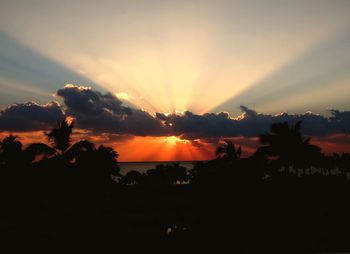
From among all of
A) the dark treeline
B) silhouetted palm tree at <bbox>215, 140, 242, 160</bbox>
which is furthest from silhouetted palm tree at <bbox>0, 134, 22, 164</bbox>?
silhouetted palm tree at <bbox>215, 140, 242, 160</bbox>

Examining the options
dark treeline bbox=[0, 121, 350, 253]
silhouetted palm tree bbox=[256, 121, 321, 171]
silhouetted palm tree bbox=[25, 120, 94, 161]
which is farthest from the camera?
silhouetted palm tree bbox=[256, 121, 321, 171]

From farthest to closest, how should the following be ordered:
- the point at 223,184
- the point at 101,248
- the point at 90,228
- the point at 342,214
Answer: the point at 223,184 < the point at 342,214 < the point at 90,228 < the point at 101,248

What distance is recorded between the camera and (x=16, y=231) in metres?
21.6

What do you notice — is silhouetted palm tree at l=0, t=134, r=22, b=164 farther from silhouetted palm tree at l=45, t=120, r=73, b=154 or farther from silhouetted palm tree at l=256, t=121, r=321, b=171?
silhouetted palm tree at l=256, t=121, r=321, b=171

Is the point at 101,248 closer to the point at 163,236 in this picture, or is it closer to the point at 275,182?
the point at 163,236

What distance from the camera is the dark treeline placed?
20.1 metres

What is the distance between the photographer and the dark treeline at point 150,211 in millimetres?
20141

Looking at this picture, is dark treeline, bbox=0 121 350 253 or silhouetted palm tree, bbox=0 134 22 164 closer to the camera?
dark treeline, bbox=0 121 350 253

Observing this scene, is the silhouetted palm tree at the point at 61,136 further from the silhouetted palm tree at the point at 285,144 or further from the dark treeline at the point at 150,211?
the silhouetted palm tree at the point at 285,144

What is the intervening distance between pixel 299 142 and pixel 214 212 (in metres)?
17.7

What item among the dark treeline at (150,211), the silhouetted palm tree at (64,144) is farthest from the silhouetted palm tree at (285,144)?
the silhouetted palm tree at (64,144)

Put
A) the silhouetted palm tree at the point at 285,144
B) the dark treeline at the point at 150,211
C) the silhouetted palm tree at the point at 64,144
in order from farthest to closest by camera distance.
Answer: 1. the silhouetted palm tree at the point at 285,144
2. the silhouetted palm tree at the point at 64,144
3. the dark treeline at the point at 150,211

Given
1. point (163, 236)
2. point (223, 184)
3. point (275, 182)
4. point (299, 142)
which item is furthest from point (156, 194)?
point (163, 236)

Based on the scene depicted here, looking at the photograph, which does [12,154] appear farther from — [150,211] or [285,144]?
[285,144]
